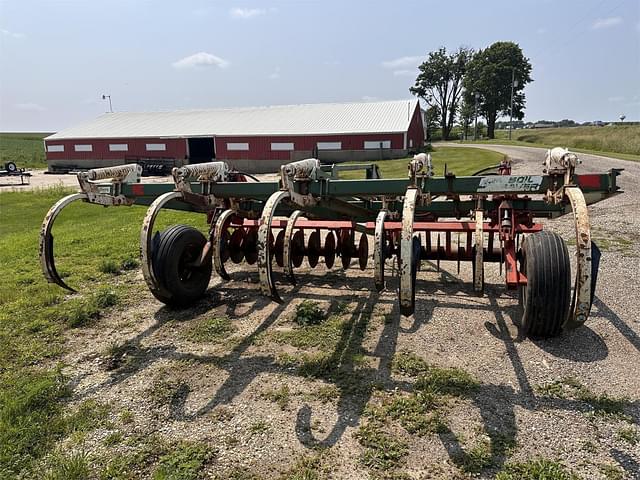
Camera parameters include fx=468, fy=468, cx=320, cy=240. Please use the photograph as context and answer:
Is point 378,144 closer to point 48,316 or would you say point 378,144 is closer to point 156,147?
point 156,147

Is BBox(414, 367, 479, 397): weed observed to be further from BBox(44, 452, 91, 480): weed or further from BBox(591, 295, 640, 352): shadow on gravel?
BBox(44, 452, 91, 480): weed

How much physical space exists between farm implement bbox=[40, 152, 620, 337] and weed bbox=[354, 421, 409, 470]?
75 centimetres

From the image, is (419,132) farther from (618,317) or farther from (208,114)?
(618,317)

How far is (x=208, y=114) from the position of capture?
39.0 metres

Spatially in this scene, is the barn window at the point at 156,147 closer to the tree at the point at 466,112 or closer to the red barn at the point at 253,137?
the red barn at the point at 253,137

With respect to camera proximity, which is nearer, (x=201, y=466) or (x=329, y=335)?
(x=201, y=466)

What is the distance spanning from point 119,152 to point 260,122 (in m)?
10.5

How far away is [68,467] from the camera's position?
8.52 feet

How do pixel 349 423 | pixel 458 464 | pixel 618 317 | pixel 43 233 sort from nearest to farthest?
1. pixel 458 464
2. pixel 349 423
3. pixel 43 233
4. pixel 618 317

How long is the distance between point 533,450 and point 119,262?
6.18m

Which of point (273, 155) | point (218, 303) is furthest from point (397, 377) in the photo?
point (273, 155)

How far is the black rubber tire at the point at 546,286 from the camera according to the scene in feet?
12.0

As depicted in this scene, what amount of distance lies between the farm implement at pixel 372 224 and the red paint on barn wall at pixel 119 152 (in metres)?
28.9

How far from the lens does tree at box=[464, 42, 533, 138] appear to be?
195 feet
